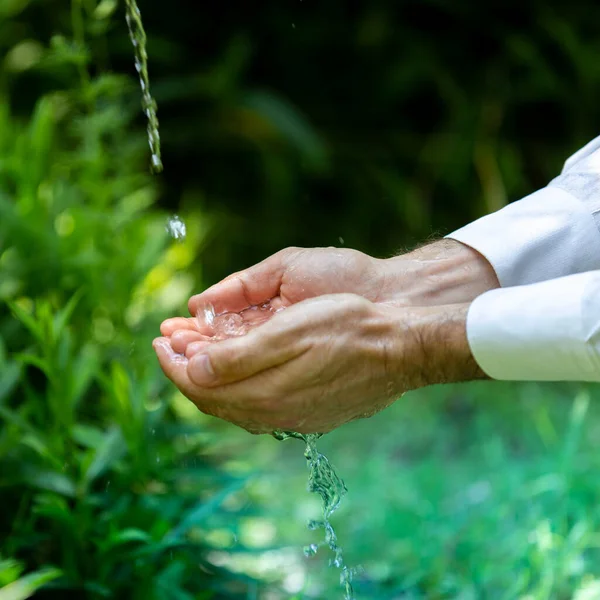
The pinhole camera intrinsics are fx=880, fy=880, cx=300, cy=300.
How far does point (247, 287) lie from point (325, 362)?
0.39 m

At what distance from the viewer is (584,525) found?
188cm

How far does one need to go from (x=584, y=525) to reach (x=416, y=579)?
1.29 ft

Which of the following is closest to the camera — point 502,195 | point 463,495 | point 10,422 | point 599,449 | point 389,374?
point 389,374

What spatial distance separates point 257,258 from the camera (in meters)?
3.89

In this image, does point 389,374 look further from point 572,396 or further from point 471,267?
point 572,396

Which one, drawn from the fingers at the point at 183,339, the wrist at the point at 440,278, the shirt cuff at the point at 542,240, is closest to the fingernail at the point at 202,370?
the fingers at the point at 183,339

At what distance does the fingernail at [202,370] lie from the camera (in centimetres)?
120

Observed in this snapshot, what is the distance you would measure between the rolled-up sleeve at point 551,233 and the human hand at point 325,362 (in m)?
0.25

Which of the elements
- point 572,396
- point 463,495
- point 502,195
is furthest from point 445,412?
point 502,195

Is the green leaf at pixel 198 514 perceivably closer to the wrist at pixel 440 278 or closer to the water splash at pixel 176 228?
the wrist at pixel 440 278

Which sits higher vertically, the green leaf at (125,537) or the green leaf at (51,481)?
the green leaf at (51,481)

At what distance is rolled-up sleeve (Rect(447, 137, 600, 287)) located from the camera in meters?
1.43

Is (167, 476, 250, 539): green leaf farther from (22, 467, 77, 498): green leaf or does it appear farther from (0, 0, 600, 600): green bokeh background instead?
(22, 467, 77, 498): green leaf

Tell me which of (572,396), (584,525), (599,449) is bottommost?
(572,396)
